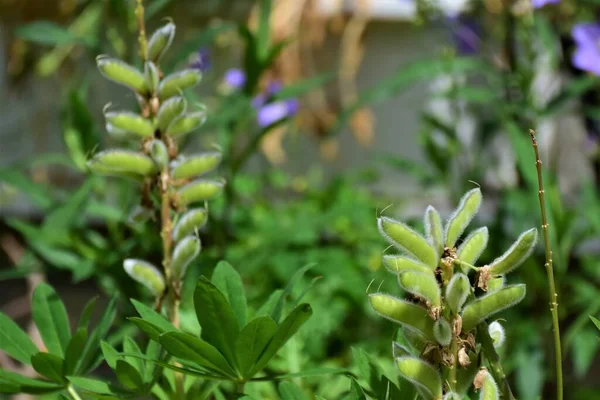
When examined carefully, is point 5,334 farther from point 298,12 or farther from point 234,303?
point 298,12

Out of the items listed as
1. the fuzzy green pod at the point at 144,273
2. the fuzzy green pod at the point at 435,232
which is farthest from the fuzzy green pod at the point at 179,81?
the fuzzy green pod at the point at 435,232

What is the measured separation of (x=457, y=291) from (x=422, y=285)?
18 mm

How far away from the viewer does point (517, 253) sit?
45cm

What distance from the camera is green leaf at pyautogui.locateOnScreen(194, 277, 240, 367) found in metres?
0.50

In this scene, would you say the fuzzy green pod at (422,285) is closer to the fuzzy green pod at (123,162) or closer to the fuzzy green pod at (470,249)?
the fuzzy green pod at (470,249)

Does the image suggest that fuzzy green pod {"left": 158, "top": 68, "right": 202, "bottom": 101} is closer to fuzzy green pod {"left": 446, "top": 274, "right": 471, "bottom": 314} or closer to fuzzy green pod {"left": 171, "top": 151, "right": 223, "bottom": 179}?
fuzzy green pod {"left": 171, "top": 151, "right": 223, "bottom": 179}

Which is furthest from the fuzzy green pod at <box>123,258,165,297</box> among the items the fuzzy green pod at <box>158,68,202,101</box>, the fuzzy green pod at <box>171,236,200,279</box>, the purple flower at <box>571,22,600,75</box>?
the purple flower at <box>571,22,600,75</box>

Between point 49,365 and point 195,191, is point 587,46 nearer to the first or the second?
point 195,191

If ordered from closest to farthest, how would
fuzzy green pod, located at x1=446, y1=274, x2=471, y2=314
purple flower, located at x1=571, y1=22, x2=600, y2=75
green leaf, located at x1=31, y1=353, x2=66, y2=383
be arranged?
fuzzy green pod, located at x1=446, y1=274, x2=471, y2=314, green leaf, located at x1=31, y1=353, x2=66, y2=383, purple flower, located at x1=571, y1=22, x2=600, y2=75

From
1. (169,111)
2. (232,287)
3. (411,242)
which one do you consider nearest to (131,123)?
(169,111)

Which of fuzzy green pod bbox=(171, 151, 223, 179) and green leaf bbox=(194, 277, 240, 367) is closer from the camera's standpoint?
green leaf bbox=(194, 277, 240, 367)

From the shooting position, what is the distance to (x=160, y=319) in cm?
55

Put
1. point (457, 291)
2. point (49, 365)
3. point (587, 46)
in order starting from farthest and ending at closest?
point (587, 46) < point (49, 365) < point (457, 291)

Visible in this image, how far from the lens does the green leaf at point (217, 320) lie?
19.6 inches
